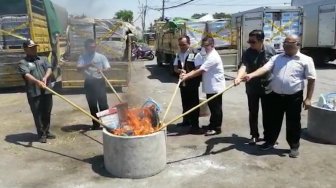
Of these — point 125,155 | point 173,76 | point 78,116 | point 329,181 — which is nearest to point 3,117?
point 78,116

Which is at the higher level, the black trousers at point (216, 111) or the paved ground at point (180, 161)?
the black trousers at point (216, 111)

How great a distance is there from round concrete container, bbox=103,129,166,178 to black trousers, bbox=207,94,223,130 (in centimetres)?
189

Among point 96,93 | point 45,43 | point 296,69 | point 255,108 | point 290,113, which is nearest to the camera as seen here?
point 296,69

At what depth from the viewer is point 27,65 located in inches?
260

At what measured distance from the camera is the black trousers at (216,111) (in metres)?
6.82

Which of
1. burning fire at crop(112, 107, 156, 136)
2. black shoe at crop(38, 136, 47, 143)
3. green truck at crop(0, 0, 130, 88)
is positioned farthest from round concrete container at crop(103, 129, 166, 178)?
green truck at crop(0, 0, 130, 88)

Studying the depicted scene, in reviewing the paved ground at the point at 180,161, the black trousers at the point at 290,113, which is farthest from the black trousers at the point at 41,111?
the black trousers at the point at 290,113

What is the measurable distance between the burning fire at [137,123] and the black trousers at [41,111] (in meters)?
1.80

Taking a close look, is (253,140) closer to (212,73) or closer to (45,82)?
(212,73)

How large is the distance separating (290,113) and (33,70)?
4103mm

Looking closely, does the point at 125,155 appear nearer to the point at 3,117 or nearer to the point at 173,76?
the point at 3,117

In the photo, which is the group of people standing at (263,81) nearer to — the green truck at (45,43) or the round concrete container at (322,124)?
the round concrete container at (322,124)

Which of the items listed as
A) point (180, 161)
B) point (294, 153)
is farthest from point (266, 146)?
point (180, 161)

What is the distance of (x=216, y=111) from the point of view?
687 cm
